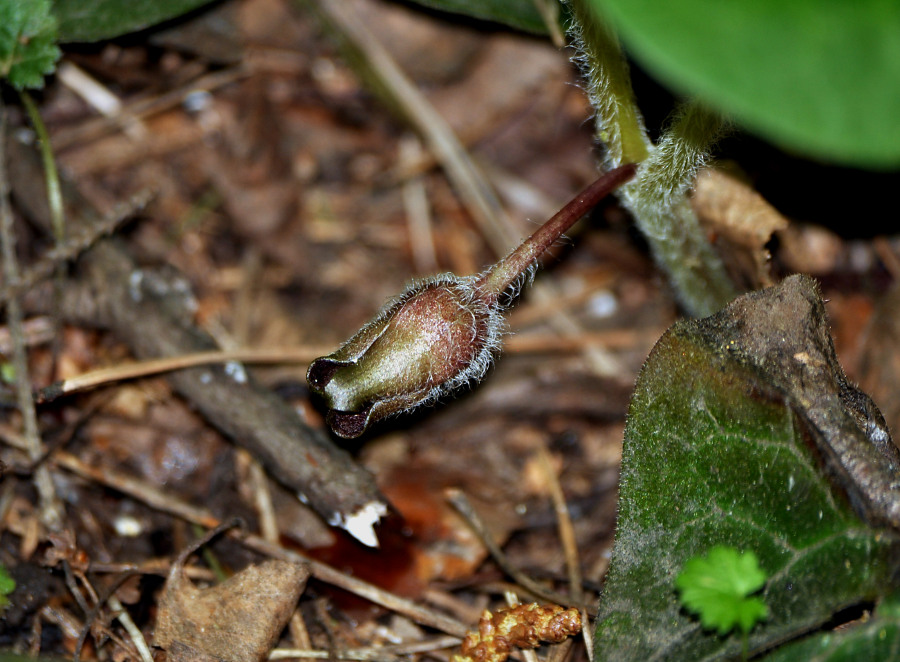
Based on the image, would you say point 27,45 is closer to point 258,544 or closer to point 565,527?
point 258,544

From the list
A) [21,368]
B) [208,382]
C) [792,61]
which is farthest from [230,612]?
[792,61]

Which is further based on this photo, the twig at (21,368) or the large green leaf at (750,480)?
the twig at (21,368)

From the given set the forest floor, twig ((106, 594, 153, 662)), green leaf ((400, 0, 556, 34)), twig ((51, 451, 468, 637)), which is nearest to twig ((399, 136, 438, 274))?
the forest floor

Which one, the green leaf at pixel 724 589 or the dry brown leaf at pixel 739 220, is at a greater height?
the dry brown leaf at pixel 739 220

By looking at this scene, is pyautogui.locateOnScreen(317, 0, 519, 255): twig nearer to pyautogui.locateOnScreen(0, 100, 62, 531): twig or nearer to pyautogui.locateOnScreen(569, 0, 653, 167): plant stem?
pyautogui.locateOnScreen(569, 0, 653, 167): plant stem

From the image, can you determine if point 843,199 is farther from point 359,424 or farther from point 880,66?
point 359,424

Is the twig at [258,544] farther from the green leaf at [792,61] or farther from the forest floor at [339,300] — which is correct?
the green leaf at [792,61]

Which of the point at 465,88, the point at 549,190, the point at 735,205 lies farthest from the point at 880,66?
the point at 465,88

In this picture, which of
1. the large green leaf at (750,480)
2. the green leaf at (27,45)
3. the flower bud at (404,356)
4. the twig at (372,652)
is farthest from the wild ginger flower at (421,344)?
the green leaf at (27,45)
